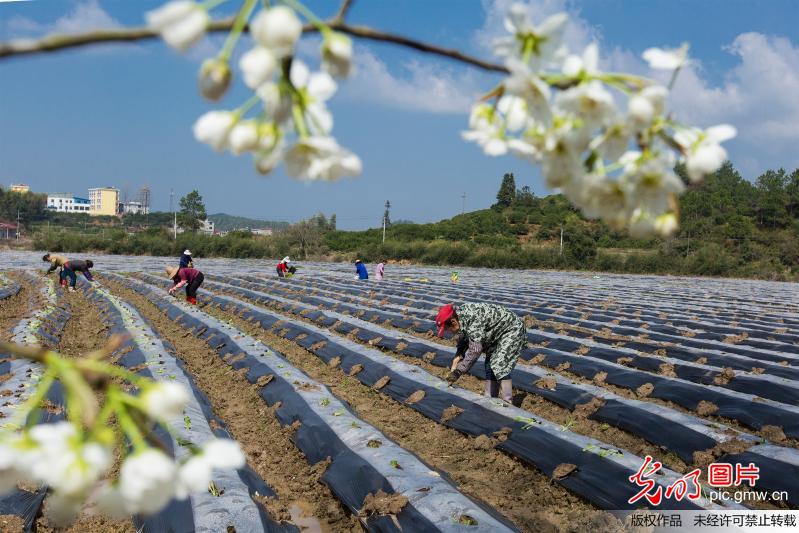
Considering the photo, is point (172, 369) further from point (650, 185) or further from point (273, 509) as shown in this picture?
point (650, 185)

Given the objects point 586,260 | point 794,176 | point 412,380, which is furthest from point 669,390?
point 794,176

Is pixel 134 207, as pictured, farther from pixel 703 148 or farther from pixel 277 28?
pixel 703 148

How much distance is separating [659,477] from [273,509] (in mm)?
2312

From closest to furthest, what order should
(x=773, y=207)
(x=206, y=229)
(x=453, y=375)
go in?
(x=453, y=375) < (x=773, y=207) < (x=206, y=229)

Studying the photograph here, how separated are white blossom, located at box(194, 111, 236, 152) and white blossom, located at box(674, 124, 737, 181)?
53cm

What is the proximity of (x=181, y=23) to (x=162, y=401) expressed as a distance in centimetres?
38

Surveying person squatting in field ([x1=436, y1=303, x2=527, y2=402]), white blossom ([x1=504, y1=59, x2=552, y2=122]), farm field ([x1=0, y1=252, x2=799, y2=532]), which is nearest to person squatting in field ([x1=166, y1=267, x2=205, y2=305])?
farm field ([x1=0, y1=252, x2=799, y2=532])

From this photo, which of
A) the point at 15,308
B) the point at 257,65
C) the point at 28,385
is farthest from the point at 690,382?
the point at 15,308

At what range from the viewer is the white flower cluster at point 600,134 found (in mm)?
686

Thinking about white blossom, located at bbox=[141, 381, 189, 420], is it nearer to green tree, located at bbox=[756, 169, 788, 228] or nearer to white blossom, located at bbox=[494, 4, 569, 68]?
white blossom, located at bbox=[494, 4, 569, 68]

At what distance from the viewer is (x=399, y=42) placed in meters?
0.67

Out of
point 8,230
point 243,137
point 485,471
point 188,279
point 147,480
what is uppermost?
point 243,137

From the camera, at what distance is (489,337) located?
5.36 m

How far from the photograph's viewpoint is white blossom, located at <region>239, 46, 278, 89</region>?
612mm
